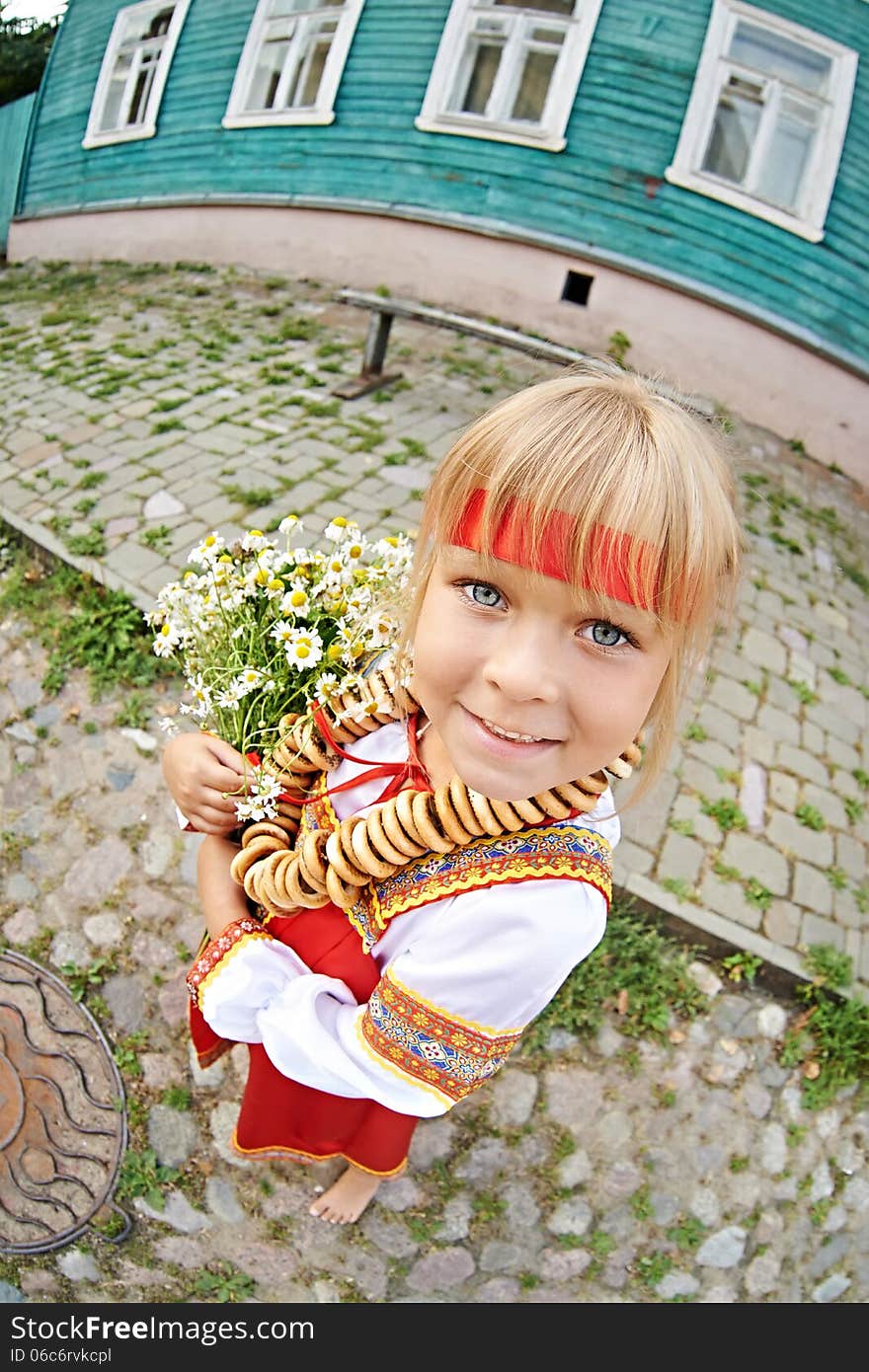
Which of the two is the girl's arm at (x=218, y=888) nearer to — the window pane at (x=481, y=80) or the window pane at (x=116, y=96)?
the window pane at (x=481, y=80)

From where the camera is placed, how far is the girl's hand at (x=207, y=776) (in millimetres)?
1589

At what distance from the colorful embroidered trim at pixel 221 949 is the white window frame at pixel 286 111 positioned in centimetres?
825

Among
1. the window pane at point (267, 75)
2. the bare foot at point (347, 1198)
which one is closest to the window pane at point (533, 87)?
the window pane at point (267, 75)

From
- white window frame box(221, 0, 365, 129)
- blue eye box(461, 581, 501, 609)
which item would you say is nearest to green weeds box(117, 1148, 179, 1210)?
blue eye box(461, 581, 501, 609)

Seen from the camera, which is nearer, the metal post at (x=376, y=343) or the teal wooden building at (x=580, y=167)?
the metal post at (x=376, y=343)

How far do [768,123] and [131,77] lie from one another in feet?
22.2

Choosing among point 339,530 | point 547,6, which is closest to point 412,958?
point 339,530

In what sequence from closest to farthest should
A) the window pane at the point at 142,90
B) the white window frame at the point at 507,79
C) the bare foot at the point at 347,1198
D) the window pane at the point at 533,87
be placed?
the bare foot at the point at 347,1198, the white window frame at the point at 507,79, the window pane at the point at 533,87, the window pane at the point at 142,90

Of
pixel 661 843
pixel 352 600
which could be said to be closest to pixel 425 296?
pixel 661 843

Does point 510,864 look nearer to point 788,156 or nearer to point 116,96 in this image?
point 788,156

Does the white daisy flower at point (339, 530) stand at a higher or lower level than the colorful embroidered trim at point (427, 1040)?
higher

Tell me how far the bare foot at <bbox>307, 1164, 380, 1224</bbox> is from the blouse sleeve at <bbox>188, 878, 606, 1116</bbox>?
1097 mm

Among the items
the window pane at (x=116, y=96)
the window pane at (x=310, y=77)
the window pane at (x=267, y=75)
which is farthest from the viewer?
the window pane at (x=116, y=96)

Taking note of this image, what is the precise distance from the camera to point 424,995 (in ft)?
4.17
